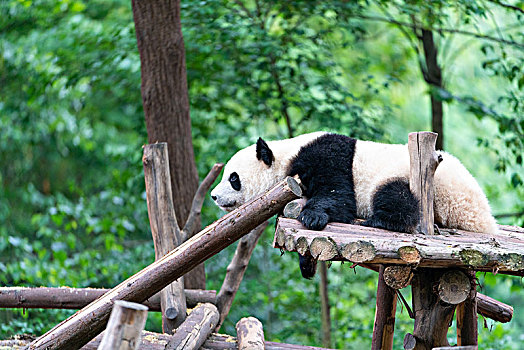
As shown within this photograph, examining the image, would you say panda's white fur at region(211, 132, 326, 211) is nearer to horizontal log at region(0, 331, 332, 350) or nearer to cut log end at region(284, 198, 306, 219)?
cut log end at region(284, 198, 306, 219)

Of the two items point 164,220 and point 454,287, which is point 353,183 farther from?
point 164,220

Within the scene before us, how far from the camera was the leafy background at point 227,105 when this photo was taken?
476 cm

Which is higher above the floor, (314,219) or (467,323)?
(314,219)

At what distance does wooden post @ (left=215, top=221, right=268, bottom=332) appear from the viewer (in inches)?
141

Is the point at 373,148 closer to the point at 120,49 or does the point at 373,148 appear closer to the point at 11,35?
the point at 120,49

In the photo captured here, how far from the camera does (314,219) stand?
2420 mm

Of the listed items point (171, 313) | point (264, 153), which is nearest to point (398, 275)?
point (264, 153)

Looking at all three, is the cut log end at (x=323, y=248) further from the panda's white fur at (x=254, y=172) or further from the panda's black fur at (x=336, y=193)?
the panda's white fur at (x=254, y=172)

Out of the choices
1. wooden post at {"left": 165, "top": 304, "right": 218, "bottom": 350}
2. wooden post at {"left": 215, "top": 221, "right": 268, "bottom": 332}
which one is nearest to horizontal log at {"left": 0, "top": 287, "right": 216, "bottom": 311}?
wooden post at {"left": 165, "top": 304, "right": 218, "bottom": 350}

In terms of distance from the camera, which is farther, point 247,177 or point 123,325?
point 247,177

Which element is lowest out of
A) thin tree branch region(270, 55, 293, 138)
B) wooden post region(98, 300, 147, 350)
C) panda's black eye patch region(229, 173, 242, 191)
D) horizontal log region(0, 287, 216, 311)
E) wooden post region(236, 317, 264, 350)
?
wooden post region(236, 317, 264, 350)

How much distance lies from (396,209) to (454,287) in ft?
1.45

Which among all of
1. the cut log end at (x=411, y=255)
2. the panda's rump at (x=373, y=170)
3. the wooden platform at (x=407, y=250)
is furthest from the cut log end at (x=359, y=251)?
the panda's rump at (x=373, y=170)

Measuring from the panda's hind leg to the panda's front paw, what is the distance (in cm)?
24
